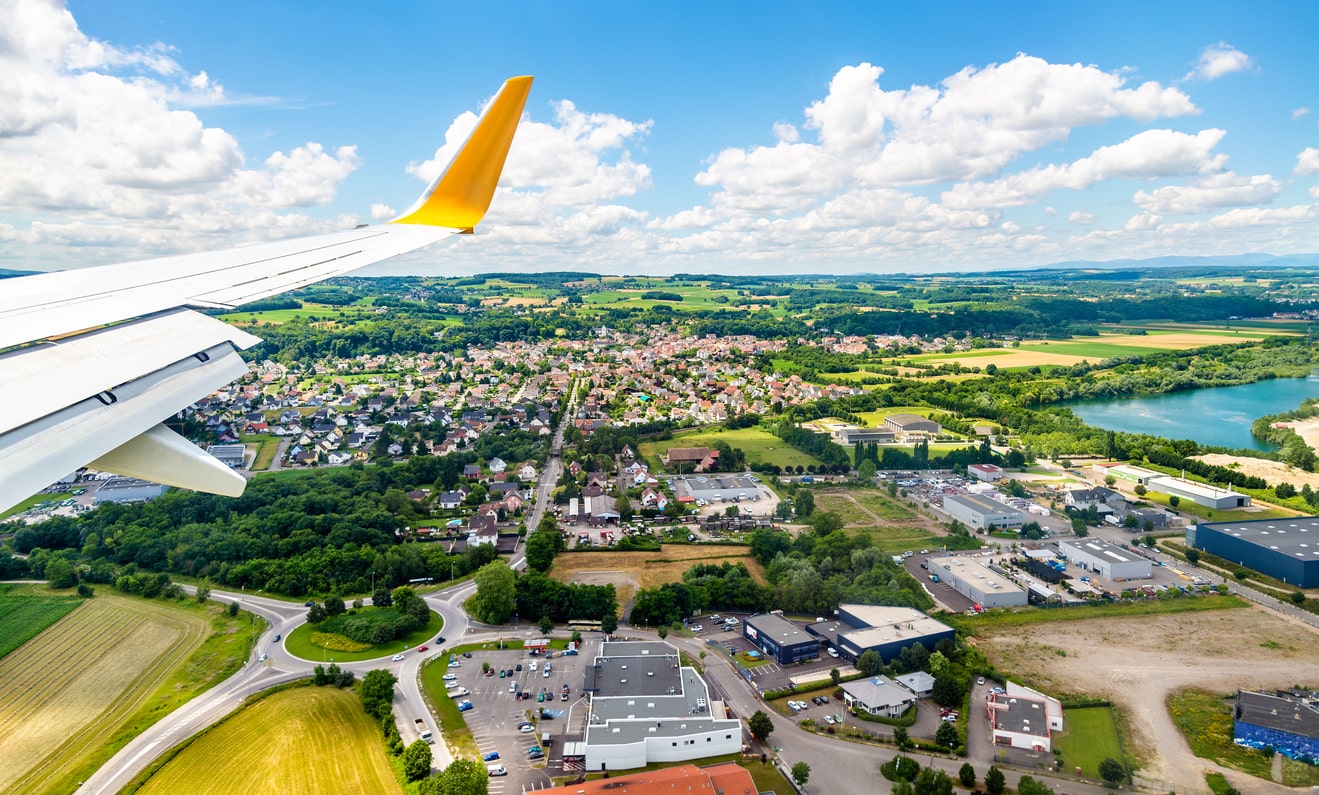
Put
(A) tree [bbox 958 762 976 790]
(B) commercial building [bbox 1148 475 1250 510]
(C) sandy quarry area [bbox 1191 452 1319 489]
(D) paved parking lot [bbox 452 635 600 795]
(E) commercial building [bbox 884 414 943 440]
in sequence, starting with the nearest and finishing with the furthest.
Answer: (A) tree [bbox 958 762 976 790], (D) paved parking lot [bbox 452 635 600 795], (B) commercial building [bbox 1148 475 1250 510], (C) sandy quarry area [bbox 1191 452 1319 489], (E) commercial building [bbox 884 414 943 440]

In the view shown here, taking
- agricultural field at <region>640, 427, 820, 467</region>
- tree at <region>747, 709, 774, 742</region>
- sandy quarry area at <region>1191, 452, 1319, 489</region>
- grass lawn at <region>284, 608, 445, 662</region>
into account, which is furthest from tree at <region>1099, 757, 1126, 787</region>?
sandy quarry area at <region>1191, 452, 1319, 489</region>

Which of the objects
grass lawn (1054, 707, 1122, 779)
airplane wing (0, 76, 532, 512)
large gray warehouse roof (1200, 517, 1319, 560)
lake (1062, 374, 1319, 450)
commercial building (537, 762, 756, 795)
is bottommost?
grass lawn (1054, 707, 1122, 779)

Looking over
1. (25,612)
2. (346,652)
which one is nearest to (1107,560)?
(346,652)

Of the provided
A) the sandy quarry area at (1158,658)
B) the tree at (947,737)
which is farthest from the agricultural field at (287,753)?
the sandy quarry area at (1158,658)

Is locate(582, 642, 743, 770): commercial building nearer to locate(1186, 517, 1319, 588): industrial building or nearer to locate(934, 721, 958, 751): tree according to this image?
locate(934, 721, 958, 751): tree

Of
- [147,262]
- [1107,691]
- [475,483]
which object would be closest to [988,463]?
[1107,691]

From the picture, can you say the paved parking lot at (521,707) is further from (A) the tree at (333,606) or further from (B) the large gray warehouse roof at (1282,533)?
(B) the large gray warehouse roof at (1282,533)

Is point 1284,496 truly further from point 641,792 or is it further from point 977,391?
point 641,792

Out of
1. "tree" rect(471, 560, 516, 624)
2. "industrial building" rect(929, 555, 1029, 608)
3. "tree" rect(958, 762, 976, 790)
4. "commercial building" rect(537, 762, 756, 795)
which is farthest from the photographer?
"industrial building" rect(929, 555, 1029, 608)
